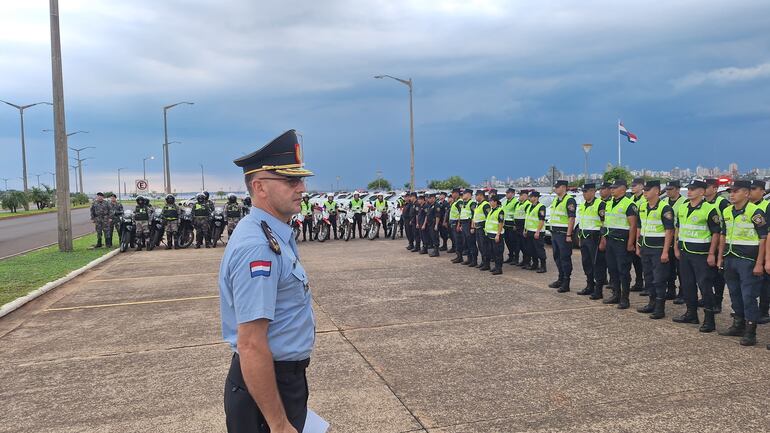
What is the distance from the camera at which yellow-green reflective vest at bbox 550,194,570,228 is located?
9.62 m

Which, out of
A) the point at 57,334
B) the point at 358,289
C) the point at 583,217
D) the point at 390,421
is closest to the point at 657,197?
the point at 583,217

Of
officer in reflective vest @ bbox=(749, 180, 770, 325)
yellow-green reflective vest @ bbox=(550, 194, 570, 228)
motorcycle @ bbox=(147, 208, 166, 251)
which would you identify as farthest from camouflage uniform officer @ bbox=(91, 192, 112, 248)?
officer in reflective vest @ bbox=(749, 180, 770, 325)

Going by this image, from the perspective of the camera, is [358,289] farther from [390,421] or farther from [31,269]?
[31,269]

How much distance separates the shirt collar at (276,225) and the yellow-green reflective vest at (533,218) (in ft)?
32.6

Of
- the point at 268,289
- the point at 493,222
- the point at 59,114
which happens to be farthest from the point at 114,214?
the point at 268,289

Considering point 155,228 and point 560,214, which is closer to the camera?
point 560,214

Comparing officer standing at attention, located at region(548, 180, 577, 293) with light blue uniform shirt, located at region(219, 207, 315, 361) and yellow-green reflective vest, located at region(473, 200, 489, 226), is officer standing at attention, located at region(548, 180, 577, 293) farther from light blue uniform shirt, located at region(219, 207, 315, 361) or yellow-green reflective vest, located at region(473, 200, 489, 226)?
light blue uniform shirt, located at region(219, 207, 315, 361)

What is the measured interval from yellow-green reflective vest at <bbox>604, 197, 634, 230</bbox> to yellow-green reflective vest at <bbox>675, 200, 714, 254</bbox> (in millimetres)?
1120

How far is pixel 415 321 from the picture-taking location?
7.19 m

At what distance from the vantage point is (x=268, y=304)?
1.92m

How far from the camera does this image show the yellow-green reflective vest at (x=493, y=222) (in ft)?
38.4

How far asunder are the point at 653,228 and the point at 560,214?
2160 millimetres

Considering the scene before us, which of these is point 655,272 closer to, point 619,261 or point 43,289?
point 619,261

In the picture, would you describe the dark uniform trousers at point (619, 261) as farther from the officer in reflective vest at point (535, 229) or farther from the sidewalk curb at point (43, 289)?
the sidewalk curb at point (43, 289)
